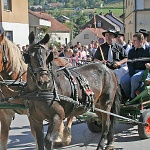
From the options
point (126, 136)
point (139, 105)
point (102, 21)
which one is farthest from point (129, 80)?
point (102, 21)

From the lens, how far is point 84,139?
6.66 m

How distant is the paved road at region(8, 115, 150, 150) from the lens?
6172mm

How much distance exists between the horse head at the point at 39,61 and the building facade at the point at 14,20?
1687 cm

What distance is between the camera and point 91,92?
491cm

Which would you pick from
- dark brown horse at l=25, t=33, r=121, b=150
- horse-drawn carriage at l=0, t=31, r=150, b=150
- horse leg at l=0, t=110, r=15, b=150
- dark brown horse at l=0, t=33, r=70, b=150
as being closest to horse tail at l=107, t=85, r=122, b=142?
horse-drawn carriage at l=0, t=31, r=150, b=150

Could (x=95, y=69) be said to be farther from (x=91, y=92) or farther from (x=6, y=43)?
(x=6, y=43)

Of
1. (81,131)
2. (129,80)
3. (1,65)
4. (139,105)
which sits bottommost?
(81,131)

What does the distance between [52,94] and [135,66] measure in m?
3.02

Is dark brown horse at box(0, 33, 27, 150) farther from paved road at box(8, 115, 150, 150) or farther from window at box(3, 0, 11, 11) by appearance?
window at box(3, 0, 11, 11)

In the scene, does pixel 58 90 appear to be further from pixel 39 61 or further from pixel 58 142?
pixel 58 142

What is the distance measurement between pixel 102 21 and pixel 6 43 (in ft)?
244

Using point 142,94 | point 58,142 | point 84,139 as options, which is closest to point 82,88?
point 58,142

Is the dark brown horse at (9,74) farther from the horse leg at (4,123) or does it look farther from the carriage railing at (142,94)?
the carriage railing at (142,94)

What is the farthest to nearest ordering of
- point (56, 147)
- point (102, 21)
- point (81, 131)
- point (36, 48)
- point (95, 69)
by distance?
point (102, 21) → point (81, 131) → point (56, 147) → point (95, 69) → point (36, 48)
